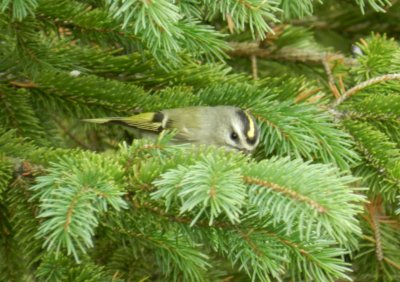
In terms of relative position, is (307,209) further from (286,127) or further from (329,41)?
(329,41)

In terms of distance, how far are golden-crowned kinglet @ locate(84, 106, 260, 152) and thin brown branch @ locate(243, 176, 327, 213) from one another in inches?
26.0

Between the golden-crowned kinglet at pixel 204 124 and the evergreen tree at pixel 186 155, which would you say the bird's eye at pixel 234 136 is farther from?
the evergreen tree at pixel 186 155

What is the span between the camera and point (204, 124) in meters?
3.18

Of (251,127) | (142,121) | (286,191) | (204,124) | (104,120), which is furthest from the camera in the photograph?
(204,124)

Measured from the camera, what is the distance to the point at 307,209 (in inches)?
62.6

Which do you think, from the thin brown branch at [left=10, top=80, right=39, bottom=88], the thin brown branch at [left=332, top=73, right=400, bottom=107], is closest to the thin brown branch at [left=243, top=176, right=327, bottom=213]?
the thin brown branch at [left=332, top=73, right=400, bottom=107]

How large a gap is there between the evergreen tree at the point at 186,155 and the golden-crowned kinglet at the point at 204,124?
0.05 metres

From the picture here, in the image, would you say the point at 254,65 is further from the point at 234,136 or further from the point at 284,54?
the point at 234,136

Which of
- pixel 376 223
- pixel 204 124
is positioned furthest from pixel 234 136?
pixel 376 223

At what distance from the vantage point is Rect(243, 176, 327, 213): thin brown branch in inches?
62.2

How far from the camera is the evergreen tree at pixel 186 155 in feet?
5.44

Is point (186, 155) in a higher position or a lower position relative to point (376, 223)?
higher

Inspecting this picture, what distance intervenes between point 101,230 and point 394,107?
0.95m

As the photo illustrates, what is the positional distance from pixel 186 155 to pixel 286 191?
0.90 ft
